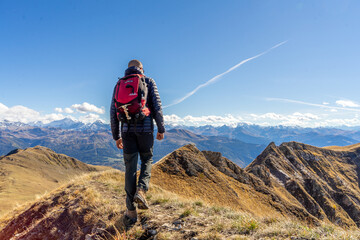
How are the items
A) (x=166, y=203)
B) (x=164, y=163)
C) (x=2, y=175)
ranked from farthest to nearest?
(x=2, y=175), (x=164, y=163), (x=166, y=203)

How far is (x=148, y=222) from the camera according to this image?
506cm

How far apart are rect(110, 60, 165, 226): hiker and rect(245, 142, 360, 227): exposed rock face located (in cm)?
3381

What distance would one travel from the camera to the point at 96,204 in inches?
257

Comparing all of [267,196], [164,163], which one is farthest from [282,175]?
[164,163]

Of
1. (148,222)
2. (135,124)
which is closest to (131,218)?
(148,222)

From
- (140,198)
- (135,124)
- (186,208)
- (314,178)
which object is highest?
(135,124)

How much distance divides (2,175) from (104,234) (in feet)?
600

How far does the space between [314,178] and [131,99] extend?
7123 centimetres

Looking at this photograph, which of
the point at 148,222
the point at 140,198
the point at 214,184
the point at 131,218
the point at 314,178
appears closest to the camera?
the point at 140,198

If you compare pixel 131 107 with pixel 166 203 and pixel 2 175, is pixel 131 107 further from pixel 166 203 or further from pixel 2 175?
pixel 2 175

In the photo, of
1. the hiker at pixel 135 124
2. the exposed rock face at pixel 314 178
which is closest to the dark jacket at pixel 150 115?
the hiker at pixel 135 124

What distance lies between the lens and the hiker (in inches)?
198

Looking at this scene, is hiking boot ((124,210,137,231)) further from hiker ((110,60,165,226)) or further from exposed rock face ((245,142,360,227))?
exposed rock face ((245,142,360,227))

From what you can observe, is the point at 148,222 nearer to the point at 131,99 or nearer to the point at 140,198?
the point at 140,198
